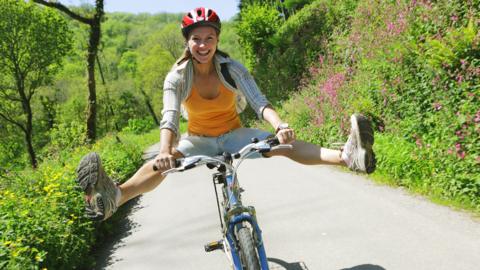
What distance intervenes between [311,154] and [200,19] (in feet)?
5.15

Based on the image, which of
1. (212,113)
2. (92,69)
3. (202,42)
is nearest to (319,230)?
(212,113)

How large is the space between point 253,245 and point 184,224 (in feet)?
13.7

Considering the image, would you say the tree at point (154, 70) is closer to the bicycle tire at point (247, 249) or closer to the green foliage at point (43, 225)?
the green foliage at point (43, 225)

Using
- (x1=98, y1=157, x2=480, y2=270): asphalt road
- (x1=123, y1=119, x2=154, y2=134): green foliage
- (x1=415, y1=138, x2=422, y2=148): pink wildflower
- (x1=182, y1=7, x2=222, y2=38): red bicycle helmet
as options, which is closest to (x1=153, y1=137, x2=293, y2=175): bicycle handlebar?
(x1=182, y1=7, x2=222, y2=38): red bicycle helmet

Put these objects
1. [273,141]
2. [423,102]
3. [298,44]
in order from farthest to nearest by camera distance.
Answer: [298,44], [423,102], [273,141]

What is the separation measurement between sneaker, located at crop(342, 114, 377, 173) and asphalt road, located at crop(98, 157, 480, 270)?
126 centimetres

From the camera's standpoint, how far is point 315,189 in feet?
23.5

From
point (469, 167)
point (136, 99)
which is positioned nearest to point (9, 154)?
point (136, 99)

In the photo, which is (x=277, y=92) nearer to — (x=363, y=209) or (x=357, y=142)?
(x=363, y=209)

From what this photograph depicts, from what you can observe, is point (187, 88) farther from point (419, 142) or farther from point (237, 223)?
point (419, 142)

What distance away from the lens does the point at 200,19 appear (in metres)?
3.39

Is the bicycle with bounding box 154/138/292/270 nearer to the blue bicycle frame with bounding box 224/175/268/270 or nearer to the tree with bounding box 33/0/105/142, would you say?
the blue bicycle frame with bounding box 224/175/268/270

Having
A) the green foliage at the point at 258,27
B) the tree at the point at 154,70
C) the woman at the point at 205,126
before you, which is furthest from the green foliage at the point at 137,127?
the woman at the point at 205,126

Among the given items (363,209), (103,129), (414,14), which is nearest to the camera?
(363,209)
